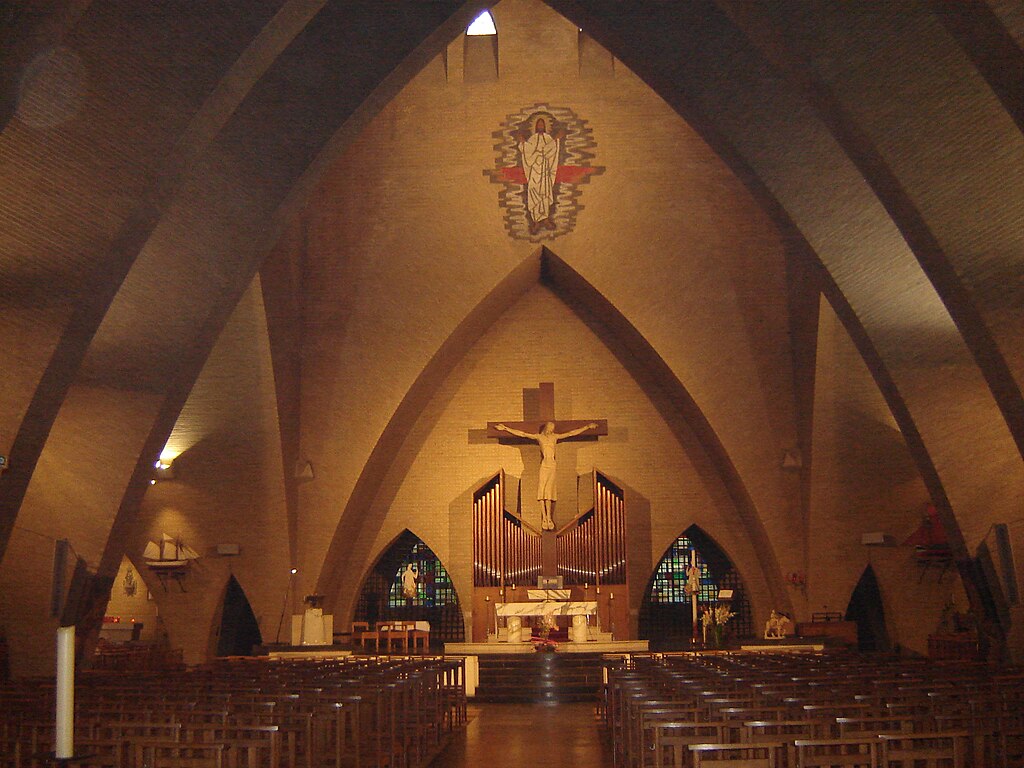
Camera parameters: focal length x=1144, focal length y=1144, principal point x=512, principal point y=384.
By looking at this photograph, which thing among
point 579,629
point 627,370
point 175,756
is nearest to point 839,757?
point 175,756

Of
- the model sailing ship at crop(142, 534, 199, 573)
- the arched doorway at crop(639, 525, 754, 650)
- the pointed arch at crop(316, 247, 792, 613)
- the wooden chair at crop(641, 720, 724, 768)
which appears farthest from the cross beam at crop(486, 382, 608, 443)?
the wooden chair at crop(641, 720, 724, 768)

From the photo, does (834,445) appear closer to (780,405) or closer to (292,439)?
(780,405)

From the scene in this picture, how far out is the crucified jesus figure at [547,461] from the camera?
19969 millimetres

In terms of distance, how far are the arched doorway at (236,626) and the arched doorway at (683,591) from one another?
7.27 metres

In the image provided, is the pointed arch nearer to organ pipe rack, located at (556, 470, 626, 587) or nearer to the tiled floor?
organ pipe rack, located at (556, 470, 626, 587)

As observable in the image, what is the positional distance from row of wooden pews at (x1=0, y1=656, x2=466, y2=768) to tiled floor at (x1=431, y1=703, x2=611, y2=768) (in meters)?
0.29

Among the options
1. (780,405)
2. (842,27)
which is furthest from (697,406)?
(842,27)

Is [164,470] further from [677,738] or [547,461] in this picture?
[677,738]

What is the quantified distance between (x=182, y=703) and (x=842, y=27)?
750cm

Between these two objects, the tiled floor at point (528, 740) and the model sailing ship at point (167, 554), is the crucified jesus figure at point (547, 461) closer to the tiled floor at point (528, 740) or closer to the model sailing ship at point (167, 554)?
the model sailing ship at point (167, 554)

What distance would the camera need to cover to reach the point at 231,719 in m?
6.81

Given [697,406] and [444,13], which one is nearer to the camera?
[444,13]

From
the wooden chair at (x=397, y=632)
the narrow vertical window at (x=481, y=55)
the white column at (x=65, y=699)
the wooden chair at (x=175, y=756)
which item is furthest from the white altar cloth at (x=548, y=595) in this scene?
the white column at (x=65, y=699)

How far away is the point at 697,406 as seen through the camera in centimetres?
1919
